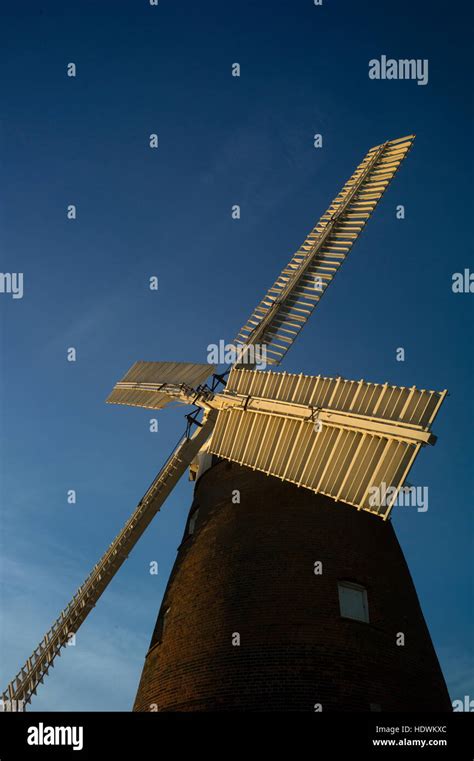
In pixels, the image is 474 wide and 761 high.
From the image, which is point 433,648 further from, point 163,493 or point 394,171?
point 394,171

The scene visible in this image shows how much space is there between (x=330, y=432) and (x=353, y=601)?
292cm

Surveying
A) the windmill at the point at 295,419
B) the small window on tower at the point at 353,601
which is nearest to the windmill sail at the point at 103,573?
the windmill at the point at 295,419

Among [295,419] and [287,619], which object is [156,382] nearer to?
[295,419]

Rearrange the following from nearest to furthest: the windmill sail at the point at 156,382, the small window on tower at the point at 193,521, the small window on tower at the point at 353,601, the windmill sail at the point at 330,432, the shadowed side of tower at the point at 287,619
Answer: the windmill sail at the point at 330,432, the shadowed side of tower at the point at 287,619, the small window on tower at the point at 353,601, the small window on tower at the point at 193,521, the windmill sail at the point at 156,382

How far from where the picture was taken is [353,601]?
1219 centimetres

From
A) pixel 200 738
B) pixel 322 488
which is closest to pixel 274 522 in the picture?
pixel 322 488

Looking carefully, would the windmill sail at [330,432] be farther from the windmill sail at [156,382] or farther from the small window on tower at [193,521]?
the windmill sail at [156,382]

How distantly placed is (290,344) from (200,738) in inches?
397

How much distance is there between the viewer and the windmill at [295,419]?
11.1 meters

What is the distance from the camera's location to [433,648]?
1276 centimetres

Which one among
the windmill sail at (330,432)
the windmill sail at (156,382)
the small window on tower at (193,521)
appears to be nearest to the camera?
the windmill sail at (330,432)

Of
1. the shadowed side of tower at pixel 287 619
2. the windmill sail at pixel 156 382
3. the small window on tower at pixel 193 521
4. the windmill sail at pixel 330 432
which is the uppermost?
the windmill sail at pixel 156 382

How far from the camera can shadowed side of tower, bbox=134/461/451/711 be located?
10.9 m

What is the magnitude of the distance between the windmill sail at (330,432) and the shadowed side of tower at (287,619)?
1059 mm
